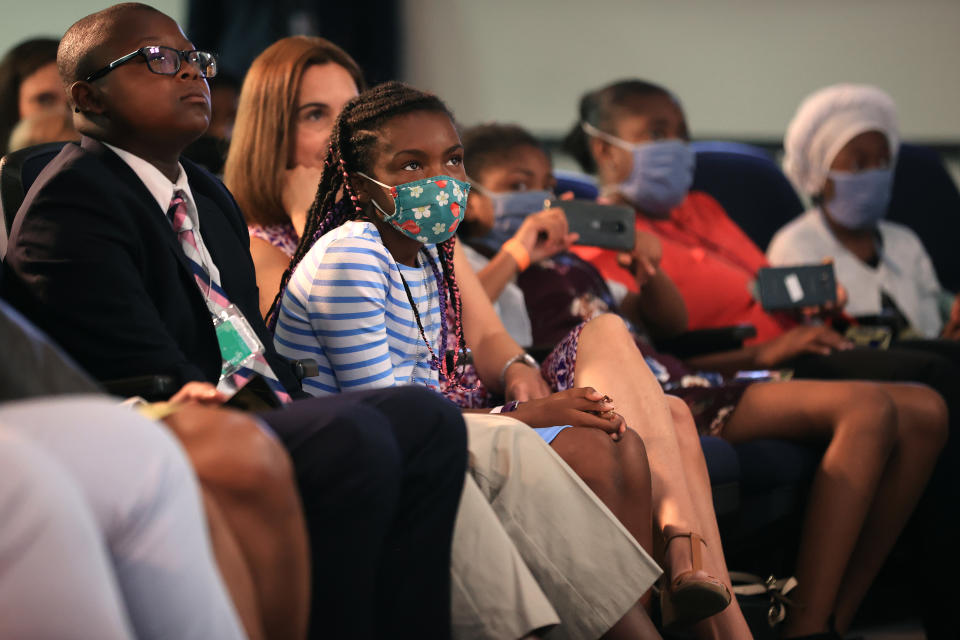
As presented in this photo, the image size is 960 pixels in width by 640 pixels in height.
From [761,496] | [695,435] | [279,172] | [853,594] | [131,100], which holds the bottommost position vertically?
[853,594]

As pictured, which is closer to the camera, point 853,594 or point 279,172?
point 279,172

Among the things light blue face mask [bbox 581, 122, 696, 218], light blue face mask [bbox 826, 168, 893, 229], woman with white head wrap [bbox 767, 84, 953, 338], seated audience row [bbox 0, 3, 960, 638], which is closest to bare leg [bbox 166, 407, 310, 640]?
seated audience row [bbox 0, 3, 960, 638]

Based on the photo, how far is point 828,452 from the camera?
286 centimetres

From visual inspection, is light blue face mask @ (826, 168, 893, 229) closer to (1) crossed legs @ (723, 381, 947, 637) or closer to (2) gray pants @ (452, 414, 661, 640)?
(1) crossed legs @ (723, 381, 947, 637)

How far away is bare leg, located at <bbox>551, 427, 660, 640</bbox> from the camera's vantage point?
6.78 ft

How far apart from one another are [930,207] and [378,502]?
3.39m

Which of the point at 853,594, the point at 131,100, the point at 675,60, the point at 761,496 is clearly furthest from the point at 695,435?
the point at 675,60

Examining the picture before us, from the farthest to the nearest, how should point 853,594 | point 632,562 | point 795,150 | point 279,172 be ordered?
point 795,150 < point 853,594 < point 279,172 < point 632,562

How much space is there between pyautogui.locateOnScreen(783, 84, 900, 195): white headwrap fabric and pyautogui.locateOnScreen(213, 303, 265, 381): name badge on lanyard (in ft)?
8.42

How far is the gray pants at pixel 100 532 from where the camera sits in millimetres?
1071

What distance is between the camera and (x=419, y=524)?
170 cm

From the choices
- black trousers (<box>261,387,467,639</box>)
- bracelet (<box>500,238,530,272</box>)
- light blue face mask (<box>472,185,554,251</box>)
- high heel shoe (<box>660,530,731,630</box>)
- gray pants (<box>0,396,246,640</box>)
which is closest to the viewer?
gray pants (<box>0,396,246,640</box>)

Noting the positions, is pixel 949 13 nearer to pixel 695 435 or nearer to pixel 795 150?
pixel 795 150

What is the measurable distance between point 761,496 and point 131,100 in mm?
1706
